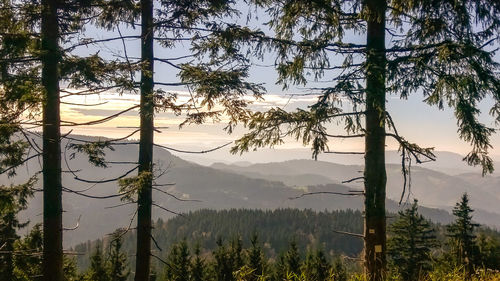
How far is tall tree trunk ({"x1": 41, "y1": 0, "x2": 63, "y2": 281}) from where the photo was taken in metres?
8.36

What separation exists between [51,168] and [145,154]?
2.21 metres

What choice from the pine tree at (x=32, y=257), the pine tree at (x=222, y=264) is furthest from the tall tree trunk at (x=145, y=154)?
the pine tree at (x=222, y=264)

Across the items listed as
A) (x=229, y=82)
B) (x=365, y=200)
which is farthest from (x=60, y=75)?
(x=365, y=200)

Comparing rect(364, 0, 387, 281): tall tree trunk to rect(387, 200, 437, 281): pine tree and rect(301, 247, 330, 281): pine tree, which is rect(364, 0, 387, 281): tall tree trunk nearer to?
rect(301, 247, 330, 281): pine tree

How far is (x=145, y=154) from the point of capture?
8391 millimetres

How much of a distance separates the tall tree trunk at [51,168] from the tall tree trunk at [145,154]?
6.37ft

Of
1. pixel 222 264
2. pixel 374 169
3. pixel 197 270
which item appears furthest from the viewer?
pixel 197 270

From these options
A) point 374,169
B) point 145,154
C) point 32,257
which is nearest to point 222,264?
point 32,257

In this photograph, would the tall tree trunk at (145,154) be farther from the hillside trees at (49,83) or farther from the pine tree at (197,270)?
the pine tree at (197,270)

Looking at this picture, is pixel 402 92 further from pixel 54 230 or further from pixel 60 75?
pixel 54 230

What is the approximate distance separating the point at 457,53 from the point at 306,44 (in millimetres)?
2742

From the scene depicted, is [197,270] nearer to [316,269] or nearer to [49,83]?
[316,269]

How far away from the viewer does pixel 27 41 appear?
745 cm

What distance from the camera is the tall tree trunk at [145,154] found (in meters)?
8.17
